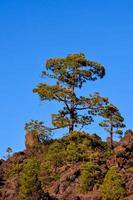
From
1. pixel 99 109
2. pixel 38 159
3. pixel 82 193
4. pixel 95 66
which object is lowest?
pixel 82 193

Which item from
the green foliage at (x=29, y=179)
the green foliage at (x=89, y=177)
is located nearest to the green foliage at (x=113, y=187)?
the green foliage at (x=89, y=177)

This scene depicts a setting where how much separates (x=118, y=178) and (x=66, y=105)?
1794 cm

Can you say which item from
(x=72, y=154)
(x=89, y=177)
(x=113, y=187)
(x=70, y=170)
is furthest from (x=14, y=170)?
(x=113, y=187)

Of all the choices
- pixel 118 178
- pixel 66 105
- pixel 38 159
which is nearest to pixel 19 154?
pixel 38 159

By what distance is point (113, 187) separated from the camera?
59406 mm

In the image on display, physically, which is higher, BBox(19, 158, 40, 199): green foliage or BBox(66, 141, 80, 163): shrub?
BBox(66, 141, 80, 163): shrub

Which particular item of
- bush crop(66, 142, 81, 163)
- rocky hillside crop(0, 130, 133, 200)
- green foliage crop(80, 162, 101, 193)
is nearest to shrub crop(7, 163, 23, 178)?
rocky hillside crop(0, 130, 133, 200)

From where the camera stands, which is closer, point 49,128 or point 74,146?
point 74,146

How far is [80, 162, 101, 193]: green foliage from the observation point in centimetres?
6309

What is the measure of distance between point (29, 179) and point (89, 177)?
5.75 m

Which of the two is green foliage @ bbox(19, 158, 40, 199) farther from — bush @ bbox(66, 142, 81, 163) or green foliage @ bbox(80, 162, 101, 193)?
bush @ bbox(66, 142, 81, 163)

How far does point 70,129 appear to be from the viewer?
251 ft

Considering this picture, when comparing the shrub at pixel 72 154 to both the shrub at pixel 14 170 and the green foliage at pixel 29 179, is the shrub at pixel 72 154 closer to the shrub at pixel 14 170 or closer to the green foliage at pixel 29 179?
the green foliage at pixel 29 179

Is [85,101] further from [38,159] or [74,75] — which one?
[38,159]
